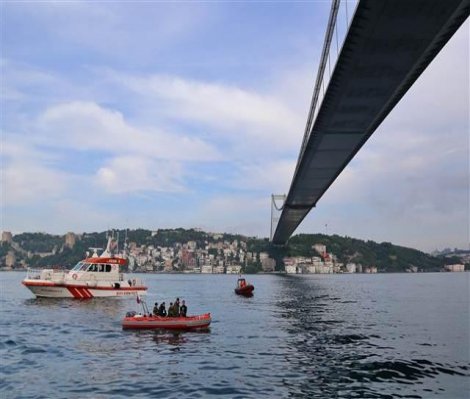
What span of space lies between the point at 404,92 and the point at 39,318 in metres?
30.0

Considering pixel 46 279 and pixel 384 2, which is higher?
pixel 384 2

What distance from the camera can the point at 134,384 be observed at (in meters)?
16.9

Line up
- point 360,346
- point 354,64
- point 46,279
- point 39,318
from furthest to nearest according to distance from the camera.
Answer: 1. point 46,279
2. point 39,318
3. point 354,64
4. point 360,346

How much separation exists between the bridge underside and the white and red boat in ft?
75.7

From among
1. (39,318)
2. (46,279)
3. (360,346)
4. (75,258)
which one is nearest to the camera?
(360,346)

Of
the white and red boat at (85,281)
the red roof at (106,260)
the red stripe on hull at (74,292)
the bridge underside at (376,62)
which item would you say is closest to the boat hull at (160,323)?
the white and red boat at (85,281)

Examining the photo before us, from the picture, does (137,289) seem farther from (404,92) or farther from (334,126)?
(404,92)

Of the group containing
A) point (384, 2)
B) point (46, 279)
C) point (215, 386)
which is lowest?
point (215, 386)

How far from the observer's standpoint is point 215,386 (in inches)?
659

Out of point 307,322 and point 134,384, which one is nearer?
point 134,384

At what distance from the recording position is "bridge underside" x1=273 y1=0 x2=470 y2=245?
22.5 m

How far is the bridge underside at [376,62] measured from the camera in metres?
22.5

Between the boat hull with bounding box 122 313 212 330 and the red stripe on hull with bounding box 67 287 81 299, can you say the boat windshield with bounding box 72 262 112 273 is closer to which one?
the red stripe on hull with bounding box 67 287 81 299

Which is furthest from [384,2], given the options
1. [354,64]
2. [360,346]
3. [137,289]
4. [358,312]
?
[137,289]
